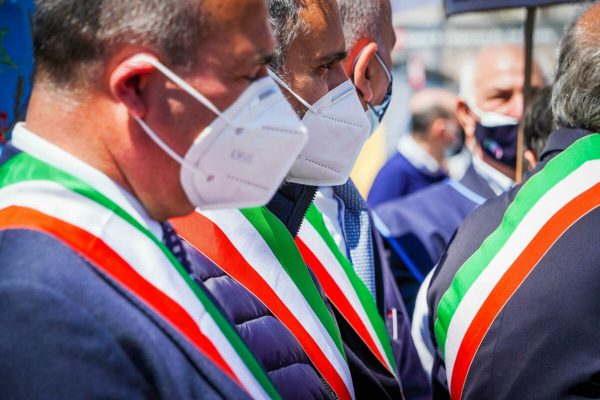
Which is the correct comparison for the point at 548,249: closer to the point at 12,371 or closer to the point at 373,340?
the point at 373,340

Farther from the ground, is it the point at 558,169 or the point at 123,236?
the point at 123,236

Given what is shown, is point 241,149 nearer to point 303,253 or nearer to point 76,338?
point 76,338

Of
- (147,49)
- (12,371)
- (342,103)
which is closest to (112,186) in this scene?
(147,49)

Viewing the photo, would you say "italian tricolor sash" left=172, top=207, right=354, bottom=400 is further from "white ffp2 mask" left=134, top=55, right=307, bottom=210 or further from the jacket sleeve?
the jacket sleeve

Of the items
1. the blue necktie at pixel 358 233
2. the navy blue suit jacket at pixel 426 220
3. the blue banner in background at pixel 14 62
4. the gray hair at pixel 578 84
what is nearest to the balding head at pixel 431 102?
the navy blue suit jacket at pixel 426 220

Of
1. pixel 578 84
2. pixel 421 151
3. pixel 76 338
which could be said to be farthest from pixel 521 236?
pixel 421 151

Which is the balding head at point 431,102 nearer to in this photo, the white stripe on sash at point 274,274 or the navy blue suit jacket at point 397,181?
the navy blue suit jacket at point 397,181

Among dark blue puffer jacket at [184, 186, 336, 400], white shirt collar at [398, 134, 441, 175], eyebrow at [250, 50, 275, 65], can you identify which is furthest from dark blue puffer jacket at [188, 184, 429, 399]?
white shirt collar at [398, 134, 441, 175]

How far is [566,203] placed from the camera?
2365mm

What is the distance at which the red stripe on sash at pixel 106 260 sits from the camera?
57.3 inches

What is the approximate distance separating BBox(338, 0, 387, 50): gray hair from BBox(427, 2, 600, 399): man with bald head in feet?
2.45

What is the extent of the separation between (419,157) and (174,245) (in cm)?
482

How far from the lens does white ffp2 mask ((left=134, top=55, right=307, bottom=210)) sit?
1.56m

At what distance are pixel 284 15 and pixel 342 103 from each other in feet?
0.96
